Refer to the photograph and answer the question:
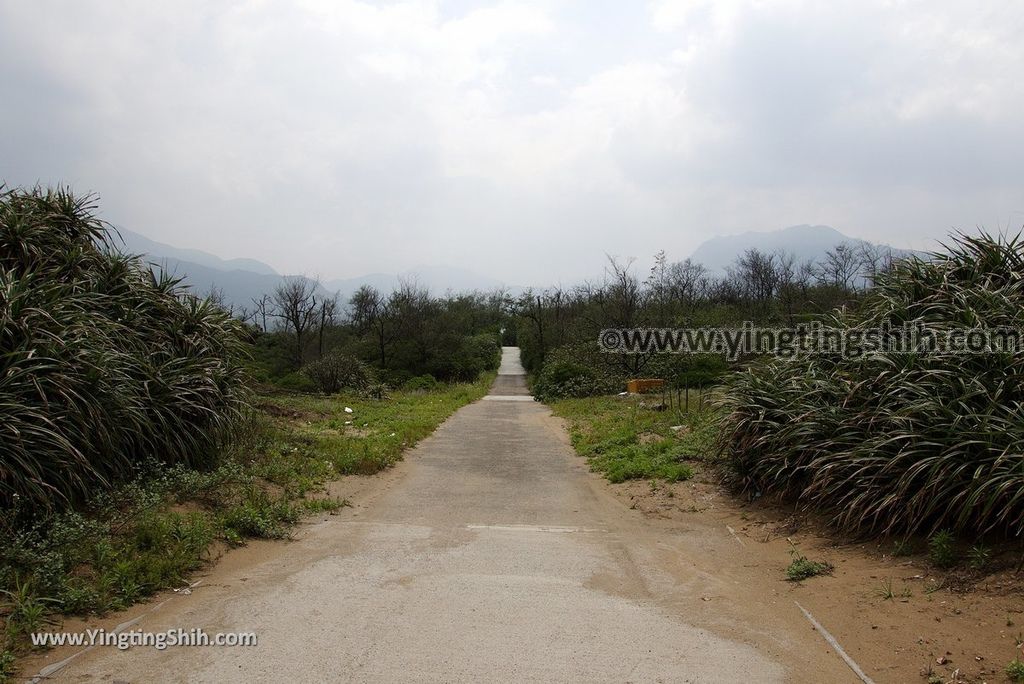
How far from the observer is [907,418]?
529 centimetres

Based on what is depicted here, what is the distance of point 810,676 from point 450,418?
548 inches

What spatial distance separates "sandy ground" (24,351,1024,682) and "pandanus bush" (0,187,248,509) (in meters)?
1.51

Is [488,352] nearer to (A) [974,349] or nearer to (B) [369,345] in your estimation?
(B) [369,345]

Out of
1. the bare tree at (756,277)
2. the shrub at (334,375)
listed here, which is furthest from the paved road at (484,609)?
the bare tree at (756,277)

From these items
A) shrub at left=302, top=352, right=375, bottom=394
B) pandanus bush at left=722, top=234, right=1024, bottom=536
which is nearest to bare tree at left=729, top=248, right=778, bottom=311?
shrub at left=302, top=352, right=375, bottom=394

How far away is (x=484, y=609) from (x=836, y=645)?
2.13 meters

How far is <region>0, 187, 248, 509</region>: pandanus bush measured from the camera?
4875mm

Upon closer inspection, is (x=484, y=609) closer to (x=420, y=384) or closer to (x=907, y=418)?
(x=907, y=418)

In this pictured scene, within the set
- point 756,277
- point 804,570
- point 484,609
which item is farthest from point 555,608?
point 756,277

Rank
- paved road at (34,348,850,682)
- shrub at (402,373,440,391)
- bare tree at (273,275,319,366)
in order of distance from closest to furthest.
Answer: paved road at (34,348,850,682), shrub at (402,373,440,391), bare tree at (273,275,319,366)

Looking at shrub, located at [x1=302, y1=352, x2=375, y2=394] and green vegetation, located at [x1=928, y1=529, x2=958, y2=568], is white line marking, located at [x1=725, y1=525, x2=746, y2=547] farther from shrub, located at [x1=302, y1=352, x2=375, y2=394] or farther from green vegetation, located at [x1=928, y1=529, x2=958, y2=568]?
shrub, located at [x1=302, y1=352, x2=375, y2=394]

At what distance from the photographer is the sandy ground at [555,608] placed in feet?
11.1

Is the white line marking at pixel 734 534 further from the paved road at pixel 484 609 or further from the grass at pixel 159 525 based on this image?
the grass at pixel 159 525

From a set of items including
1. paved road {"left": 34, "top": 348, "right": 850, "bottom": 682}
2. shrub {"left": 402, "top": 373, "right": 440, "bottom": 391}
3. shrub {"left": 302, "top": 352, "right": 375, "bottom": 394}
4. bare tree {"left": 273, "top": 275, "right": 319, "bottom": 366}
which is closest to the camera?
paved road {"left": 34, "top": 348, "right": 850, "bottom": 682}
